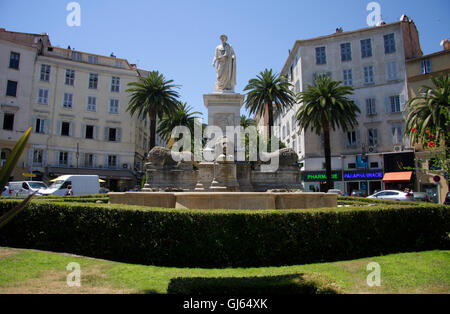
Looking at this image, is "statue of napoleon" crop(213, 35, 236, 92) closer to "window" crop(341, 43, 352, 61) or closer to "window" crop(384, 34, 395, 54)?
"window" crop(341, 43, 352, 61)

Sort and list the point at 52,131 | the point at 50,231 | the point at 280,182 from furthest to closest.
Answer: the point at 52,131 < the point at 280,182 < the point at 50,231

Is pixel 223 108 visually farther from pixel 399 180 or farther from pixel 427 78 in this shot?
pixel 427 78

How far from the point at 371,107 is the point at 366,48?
8319 millimetres

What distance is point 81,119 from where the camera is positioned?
1705 inches

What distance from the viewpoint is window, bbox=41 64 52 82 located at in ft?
136

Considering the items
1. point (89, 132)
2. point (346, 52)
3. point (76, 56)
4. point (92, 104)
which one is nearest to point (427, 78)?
point (346, 52)

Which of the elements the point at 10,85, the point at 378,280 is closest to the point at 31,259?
the point at 378,280

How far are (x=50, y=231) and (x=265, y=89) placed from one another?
34.3 meters

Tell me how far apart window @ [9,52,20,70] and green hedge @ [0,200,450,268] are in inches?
1654

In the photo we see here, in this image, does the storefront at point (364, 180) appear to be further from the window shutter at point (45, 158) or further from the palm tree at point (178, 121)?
the window shutter at point (45, 158)

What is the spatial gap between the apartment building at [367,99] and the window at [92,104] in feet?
101

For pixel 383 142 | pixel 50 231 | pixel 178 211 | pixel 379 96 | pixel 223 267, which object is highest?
pixel 379 96

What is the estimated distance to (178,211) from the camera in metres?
6.12
